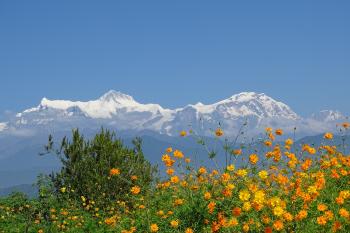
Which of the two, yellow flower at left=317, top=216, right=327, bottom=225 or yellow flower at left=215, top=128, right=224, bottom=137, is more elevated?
yellow flower at left=215, top=128, right=224, bottom=137

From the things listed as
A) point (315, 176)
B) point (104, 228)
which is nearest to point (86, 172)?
point (104, 228)

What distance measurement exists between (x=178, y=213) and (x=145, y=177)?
383 inches

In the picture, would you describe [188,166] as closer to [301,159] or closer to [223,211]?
[223,211]

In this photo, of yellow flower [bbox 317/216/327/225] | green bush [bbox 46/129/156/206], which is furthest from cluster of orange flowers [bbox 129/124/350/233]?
green bush [bbox 46/129/156/206]

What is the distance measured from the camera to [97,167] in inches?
755

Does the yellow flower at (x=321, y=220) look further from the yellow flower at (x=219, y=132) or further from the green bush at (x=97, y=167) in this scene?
the green bush at (x=97, y=167)

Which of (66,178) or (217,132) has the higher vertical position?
(217,132)

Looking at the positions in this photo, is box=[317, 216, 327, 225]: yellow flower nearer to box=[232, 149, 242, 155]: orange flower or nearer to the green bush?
box=[232, 149, 242, 155]: orange flower

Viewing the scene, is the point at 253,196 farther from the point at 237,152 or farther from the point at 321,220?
the point at 237,152

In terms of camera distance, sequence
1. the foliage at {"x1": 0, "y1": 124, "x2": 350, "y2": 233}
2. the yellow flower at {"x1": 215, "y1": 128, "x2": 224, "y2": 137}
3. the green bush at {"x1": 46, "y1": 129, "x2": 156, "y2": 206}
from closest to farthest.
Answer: the foliage at {"x1": 0, "y1": 124, "x2": 350, "y2": 233}
the yellow flower at {"x1": 215, "y1": 128, "x2": 224, "y2": 137}
the green bush at {"x1": 46, "y1": 129, "x2": 156, "y2": 206}

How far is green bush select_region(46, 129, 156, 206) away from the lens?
1878cm

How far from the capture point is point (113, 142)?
20.0 meters

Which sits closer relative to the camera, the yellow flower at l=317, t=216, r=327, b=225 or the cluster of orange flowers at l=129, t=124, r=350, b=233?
the yellow flower at l=317, t=216, r=327, b=225

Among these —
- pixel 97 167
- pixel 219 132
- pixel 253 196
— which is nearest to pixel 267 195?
pixel 253 196
